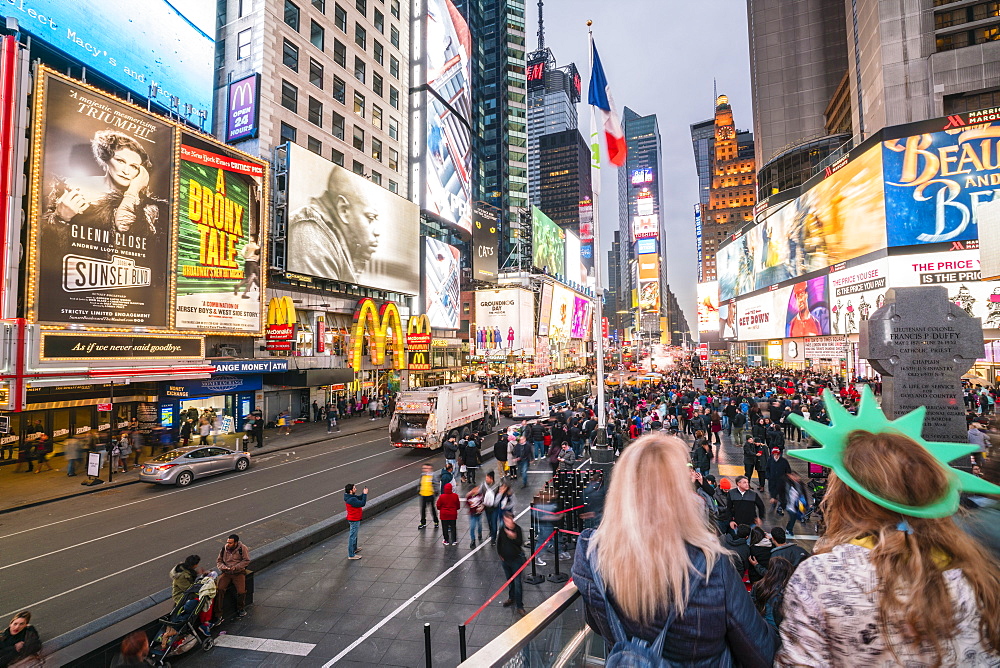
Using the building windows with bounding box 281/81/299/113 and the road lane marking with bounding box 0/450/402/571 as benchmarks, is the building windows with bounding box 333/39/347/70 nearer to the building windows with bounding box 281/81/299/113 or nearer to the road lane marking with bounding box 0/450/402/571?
the building windows with bounding box 281/81/299/113

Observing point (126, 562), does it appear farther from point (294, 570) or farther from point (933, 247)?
point (933, 247)

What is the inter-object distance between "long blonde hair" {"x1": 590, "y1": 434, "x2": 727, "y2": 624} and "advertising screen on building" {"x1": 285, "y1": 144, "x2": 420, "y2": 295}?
32.6 m

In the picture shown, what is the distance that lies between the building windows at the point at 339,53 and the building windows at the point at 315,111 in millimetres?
4527

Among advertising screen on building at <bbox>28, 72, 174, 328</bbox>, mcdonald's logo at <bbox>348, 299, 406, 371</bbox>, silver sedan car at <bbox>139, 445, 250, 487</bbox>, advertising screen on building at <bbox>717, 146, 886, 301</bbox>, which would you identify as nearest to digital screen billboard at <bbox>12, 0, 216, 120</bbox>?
advertising screen on building at <bbox>28, 72, 174, 328</bbox>

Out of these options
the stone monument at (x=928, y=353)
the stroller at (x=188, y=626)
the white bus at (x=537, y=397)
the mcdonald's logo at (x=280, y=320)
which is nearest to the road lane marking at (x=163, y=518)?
the stroller at (x=188, y=626)

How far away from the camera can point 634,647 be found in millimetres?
2021

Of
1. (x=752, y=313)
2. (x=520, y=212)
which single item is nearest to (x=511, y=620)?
(x=752, y=313)

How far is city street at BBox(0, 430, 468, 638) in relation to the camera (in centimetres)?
933

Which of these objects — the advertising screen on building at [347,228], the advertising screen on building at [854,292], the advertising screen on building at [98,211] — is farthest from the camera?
the advertising screen on building at [854,292]

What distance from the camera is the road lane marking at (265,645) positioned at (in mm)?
7266

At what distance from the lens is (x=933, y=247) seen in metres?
37.9

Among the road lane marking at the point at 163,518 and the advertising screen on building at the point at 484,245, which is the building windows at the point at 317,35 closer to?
the road lane marking at the point at 163,518

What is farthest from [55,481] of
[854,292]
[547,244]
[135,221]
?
[547,244]

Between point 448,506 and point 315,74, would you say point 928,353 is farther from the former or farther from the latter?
point 315,74
